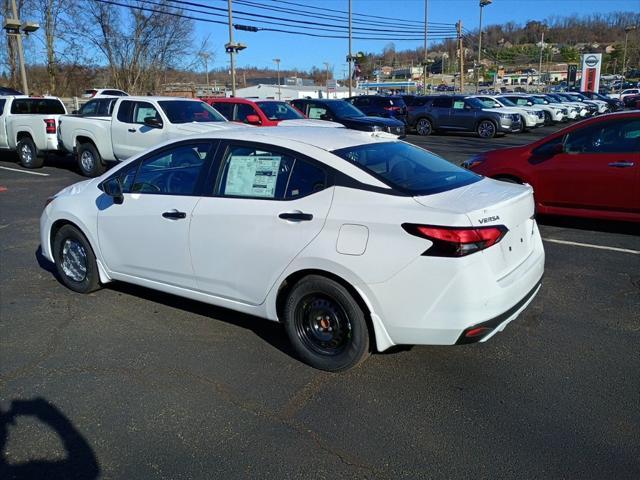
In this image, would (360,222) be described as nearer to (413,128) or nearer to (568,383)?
(568,383)

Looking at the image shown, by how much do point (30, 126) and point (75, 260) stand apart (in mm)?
10487

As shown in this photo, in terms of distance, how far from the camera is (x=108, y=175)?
493cm

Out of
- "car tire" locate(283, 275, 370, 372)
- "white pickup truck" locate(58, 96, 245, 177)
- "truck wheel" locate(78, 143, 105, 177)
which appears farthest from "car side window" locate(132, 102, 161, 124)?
"car tire" locate(283, 275, 370, 372)

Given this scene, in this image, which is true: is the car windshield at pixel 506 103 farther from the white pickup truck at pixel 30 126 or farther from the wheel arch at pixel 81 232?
the wheel arch at pixel 81 232

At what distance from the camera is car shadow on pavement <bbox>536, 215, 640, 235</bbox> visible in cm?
754

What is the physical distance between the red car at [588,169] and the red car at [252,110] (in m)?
7.68

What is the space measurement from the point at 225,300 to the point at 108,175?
1.72 metres

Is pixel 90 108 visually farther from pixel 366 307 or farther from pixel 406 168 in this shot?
pixel 366 307

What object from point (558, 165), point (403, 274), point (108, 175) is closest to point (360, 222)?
point (403, 274)

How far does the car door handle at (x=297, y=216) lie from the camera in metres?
3.64

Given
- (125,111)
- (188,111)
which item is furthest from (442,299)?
(125,111)

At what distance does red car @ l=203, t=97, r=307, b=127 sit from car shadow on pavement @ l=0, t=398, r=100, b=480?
11.1 m

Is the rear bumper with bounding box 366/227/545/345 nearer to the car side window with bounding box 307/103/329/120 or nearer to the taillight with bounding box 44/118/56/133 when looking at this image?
the taillight with bounding box 44/118/56/133

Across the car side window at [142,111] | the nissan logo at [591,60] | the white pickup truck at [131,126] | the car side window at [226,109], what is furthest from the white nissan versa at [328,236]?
the nissan logo at [591,60]
